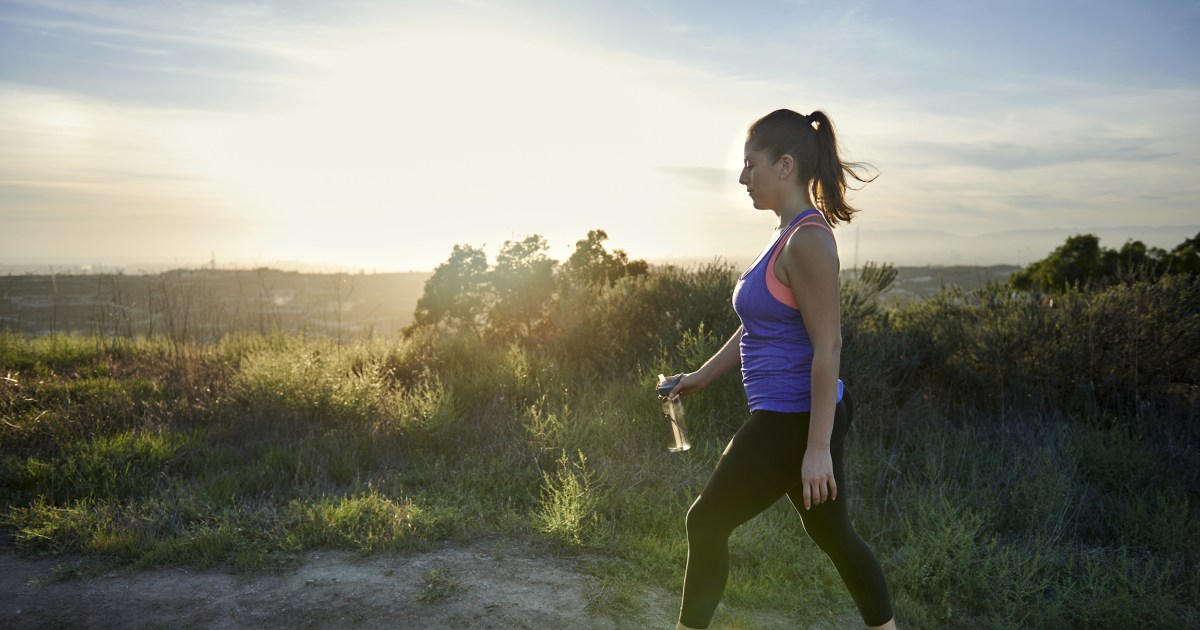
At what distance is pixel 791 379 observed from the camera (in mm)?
2410

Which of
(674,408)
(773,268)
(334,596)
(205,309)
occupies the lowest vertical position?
(334,596)

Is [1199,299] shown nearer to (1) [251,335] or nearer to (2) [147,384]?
(2) [147,384]

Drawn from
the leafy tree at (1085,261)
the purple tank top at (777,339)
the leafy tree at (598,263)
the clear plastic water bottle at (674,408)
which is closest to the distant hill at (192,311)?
the leafy tree at (598,263)

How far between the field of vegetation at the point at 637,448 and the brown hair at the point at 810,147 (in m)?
2.28

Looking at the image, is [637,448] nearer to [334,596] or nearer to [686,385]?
Answer: [334,596]

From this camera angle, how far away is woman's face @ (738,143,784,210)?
2.50 metres

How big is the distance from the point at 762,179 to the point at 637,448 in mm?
3819

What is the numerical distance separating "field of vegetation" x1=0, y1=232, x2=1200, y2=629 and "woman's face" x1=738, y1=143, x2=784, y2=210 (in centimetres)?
225

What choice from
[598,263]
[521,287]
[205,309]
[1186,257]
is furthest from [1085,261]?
[205,309]

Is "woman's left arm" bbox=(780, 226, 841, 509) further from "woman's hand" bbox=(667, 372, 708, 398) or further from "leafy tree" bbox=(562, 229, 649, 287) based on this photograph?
"leafy tree" bbox=(562, 229, 649, 287)

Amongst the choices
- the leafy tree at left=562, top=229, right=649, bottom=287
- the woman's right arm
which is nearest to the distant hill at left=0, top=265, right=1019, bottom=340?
the leafy tree at left=562, top=229, right=649, bottom=287

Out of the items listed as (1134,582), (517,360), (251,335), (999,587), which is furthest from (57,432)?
(1134,582)

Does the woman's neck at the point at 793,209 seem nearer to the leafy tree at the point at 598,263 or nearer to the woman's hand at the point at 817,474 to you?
the woman's hand at the point at 817,474

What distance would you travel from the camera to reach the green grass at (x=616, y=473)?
13.6ft
